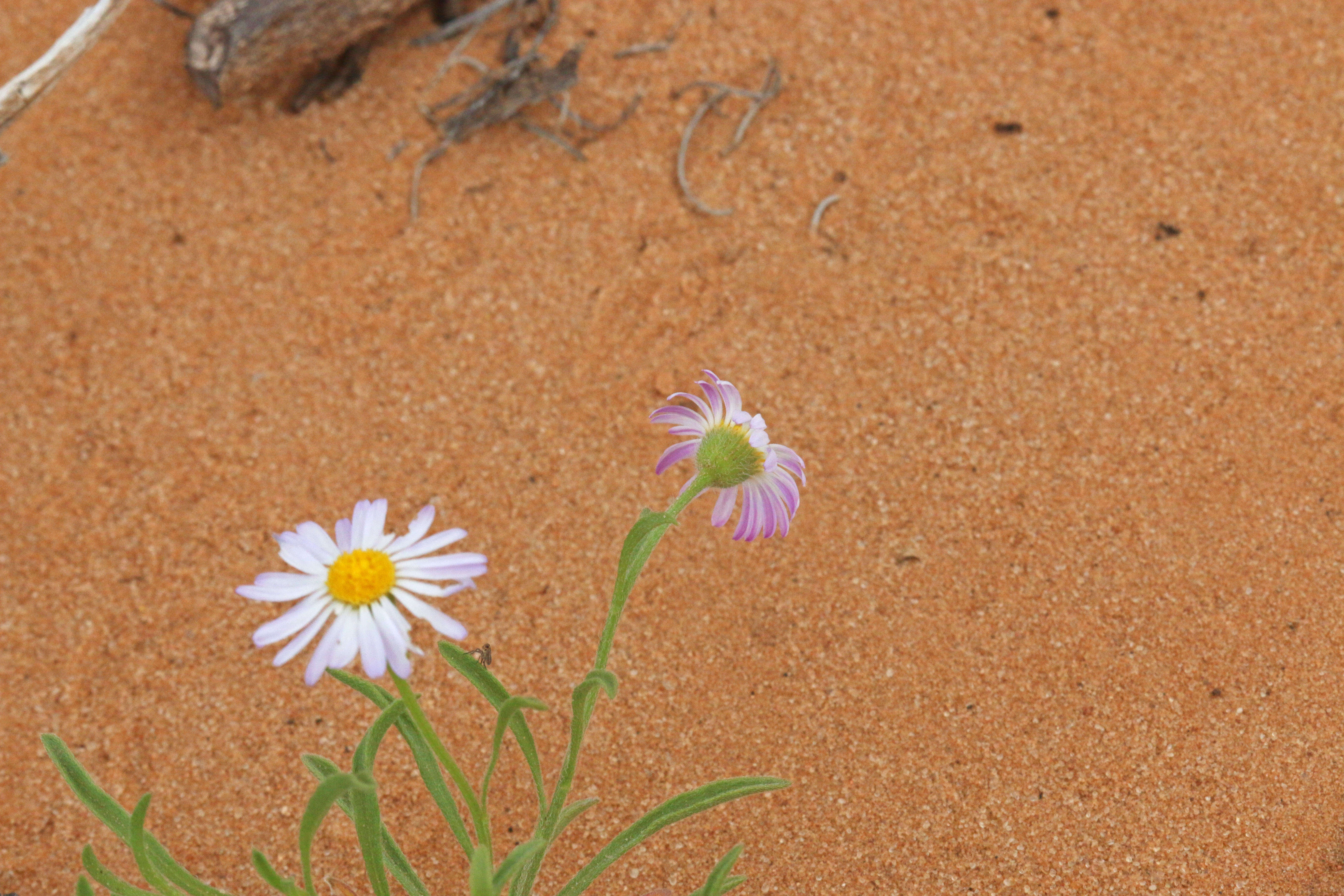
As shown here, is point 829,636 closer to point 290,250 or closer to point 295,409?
point 295,409

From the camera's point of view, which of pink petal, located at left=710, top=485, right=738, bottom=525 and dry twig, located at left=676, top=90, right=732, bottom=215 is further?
dry twig, located at left=676, top=90, right=732, bottom=215

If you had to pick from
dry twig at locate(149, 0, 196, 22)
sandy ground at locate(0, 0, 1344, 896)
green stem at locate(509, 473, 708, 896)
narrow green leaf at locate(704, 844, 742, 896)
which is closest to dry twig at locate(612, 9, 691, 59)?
sandy ground at locate(0, 0, 1344, 896)

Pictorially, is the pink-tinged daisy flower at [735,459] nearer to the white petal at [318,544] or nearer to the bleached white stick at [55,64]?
the white petal at [318,544]

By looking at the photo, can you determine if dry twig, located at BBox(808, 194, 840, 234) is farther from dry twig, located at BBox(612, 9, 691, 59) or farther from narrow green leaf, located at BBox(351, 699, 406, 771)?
narrow green leaf, located at BBox(351, 699, 406, 771)

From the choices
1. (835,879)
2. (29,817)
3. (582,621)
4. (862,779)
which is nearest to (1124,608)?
(862,779)

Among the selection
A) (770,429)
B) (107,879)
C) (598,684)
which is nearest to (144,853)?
(107,879)
